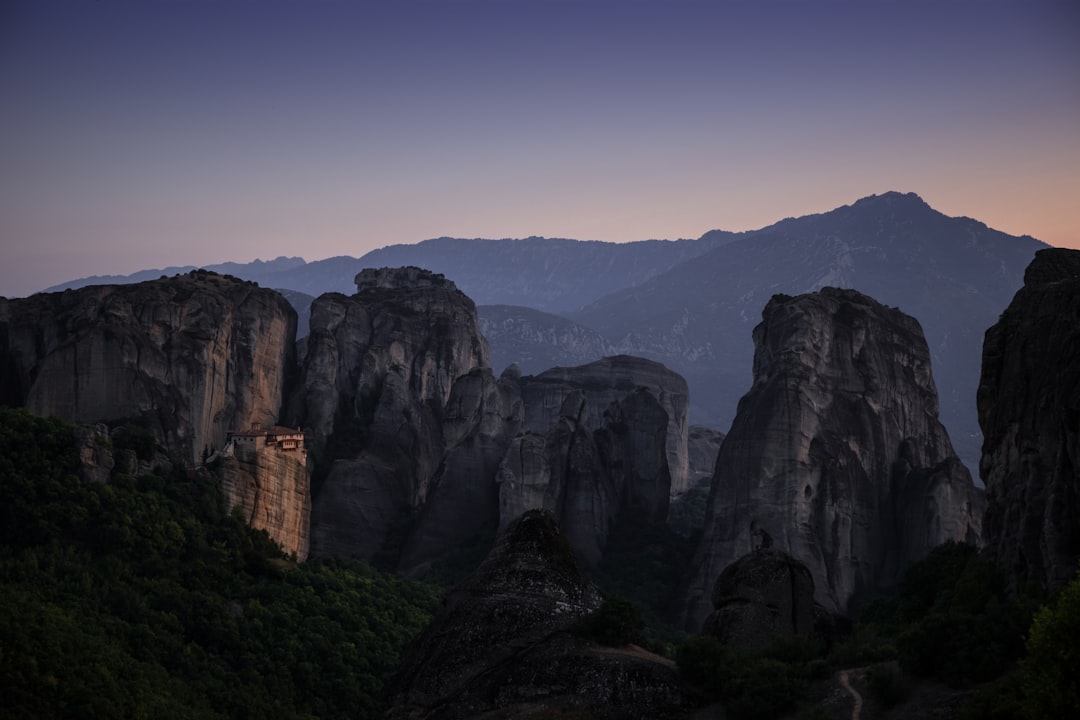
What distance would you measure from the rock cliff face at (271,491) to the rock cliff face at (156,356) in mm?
9944

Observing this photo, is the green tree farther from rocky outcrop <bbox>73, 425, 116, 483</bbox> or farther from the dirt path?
rocky outcrop <bbox>73, 425, 116, 483</bbox>

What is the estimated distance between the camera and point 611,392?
107 meters

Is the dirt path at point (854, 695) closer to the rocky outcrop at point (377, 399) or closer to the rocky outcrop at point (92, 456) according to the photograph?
the rocky outcrop at point (92, 456)

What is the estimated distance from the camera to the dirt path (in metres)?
26.6

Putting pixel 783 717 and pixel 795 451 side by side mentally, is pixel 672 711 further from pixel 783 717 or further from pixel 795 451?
pixel 795 451

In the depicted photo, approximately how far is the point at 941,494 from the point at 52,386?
44.4m

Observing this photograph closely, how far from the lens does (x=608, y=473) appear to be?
259 ft

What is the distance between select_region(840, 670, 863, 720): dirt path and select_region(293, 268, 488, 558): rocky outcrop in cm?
4643

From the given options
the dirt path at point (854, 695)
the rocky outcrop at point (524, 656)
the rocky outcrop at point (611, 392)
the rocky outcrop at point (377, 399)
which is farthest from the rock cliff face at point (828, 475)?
the dirt path at point (854, 695)


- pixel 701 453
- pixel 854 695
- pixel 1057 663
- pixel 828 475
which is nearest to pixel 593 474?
pixel 828 475

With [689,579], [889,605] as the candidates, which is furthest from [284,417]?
[889,605]

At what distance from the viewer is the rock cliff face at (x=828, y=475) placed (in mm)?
64812

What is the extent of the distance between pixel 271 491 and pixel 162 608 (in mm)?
12032

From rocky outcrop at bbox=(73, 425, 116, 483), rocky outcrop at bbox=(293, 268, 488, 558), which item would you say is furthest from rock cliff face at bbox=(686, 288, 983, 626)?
rocky outcrop at bbox=(73, 425, 116, 483)
